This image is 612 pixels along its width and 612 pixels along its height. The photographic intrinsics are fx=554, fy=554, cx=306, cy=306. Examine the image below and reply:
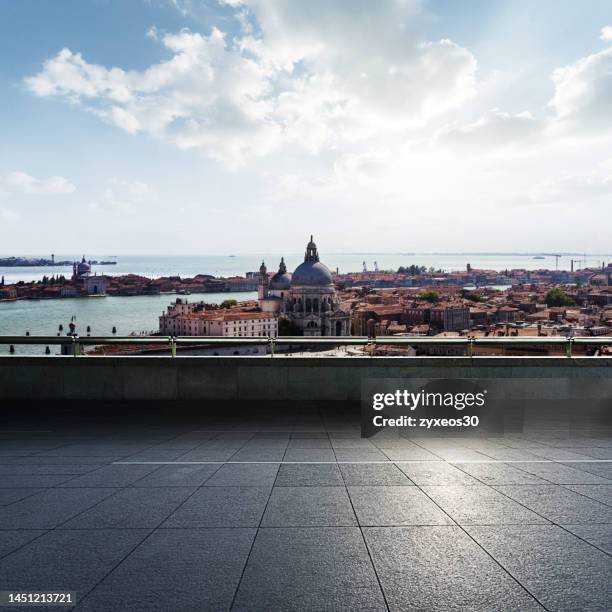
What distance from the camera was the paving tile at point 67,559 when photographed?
9.72 ft

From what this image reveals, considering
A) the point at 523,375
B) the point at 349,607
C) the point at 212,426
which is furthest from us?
the point at 523,375

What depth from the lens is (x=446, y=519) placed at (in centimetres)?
379

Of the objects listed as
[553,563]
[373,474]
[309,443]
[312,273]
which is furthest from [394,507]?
[312,273]

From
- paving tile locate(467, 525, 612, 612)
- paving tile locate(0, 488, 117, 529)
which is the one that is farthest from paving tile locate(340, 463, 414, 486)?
paving tile locate(0, 488, 117, 529)

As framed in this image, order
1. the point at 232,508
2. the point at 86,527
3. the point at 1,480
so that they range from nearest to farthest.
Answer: the point at 86,527
the point at 232,508
the point at 1,480

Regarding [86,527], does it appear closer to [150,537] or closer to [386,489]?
[150,537]

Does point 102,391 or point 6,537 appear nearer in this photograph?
point 6,537

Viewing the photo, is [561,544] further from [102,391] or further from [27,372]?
[27,372]

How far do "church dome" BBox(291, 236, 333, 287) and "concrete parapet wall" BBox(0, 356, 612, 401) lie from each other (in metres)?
104

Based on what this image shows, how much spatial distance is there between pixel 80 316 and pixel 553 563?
14919 centimetres

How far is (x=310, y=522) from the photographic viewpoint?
375 centimetres

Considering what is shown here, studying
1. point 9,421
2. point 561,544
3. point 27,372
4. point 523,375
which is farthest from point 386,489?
point 27,372

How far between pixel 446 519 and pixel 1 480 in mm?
3704

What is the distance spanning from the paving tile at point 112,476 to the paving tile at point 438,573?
7.32 feet
